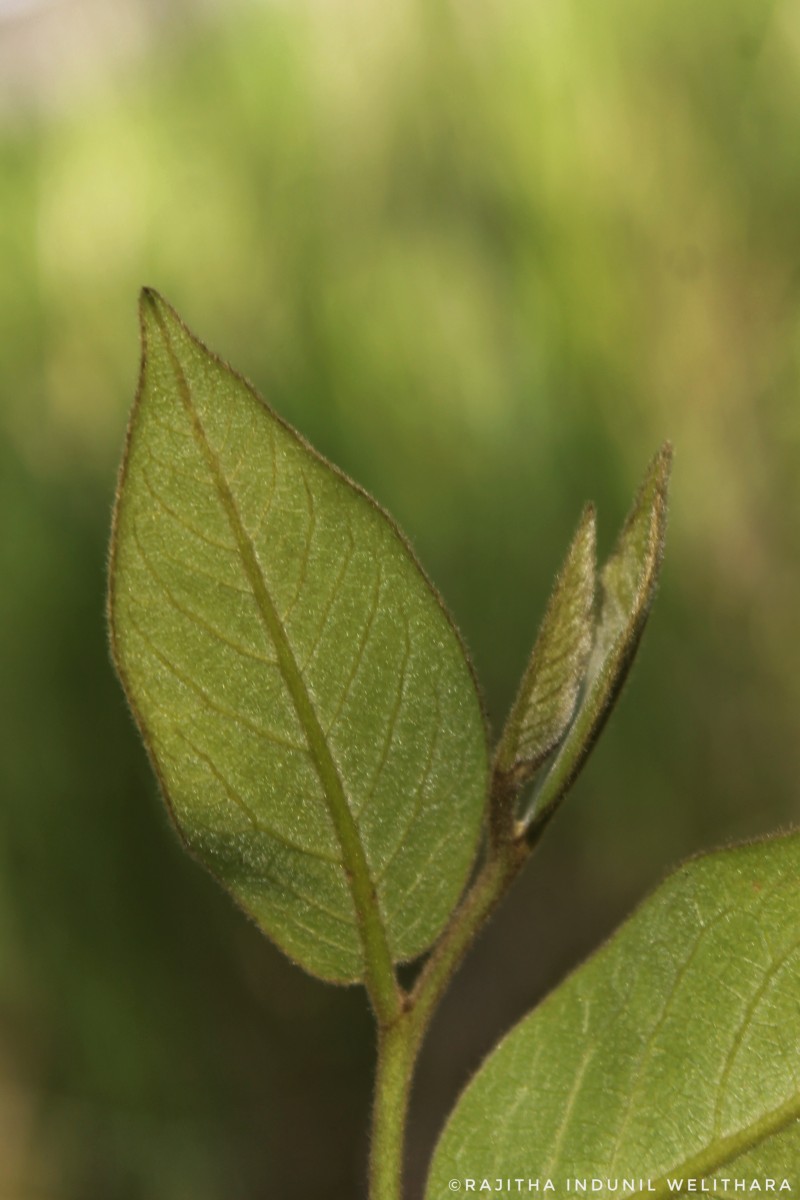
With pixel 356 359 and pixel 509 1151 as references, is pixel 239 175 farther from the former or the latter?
pixel 509 1151

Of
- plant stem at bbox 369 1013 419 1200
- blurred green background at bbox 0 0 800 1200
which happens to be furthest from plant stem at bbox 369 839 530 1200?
blurred green background at bbox 0 0 800 1200

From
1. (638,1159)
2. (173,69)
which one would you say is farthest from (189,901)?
(638,1159)

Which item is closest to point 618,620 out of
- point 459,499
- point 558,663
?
point 558,663

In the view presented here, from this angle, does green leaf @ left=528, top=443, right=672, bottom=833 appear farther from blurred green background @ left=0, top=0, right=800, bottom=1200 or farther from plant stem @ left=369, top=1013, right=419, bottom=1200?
blurred green background @ left=0, top=0, right=800, bottom=1200

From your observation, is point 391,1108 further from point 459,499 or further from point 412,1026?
point 459,499

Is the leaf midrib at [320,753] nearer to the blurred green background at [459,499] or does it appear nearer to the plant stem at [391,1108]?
the plant stem at [391,1108]

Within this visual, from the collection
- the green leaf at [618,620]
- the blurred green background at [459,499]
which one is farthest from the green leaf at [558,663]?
the blurred green background at [459,499]
